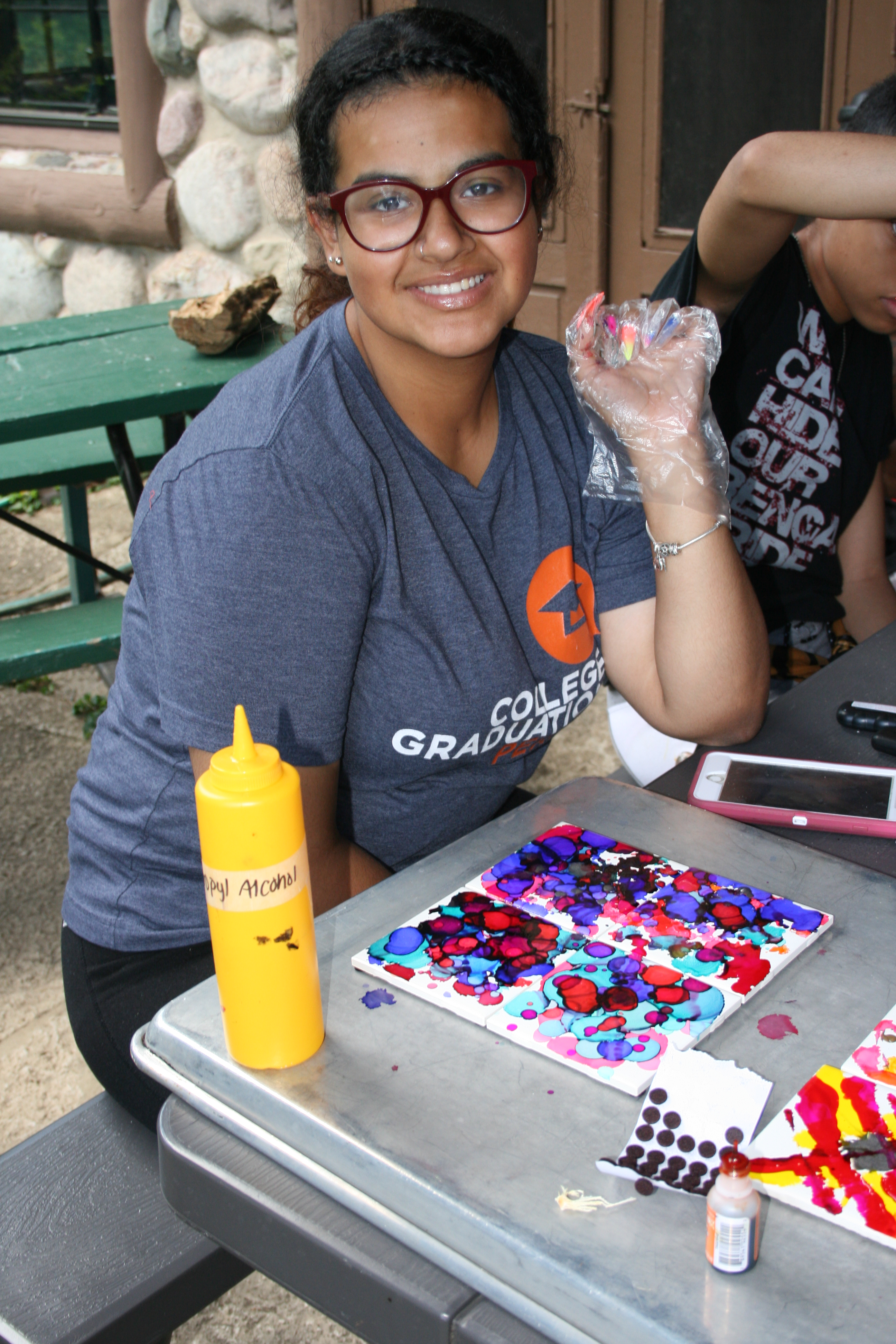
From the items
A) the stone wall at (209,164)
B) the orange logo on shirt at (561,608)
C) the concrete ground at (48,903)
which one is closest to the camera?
the orange logo on shirt at (561,608)

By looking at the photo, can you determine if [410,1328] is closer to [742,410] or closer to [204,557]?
[204,557]

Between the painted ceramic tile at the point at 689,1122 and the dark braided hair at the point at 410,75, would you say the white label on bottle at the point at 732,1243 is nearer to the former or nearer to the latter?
the painted ceramic tile at the point at 689,1122

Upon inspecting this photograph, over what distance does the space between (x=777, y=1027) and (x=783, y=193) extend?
1086 mm

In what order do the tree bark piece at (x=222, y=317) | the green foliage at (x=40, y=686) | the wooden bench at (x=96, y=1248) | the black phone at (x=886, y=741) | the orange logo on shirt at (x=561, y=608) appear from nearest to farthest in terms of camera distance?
the wooden bench at (x=96, y=1248), the black phone at (x=886, y=741), the orange logo on shirt at (x=561, y=608), the tree bark piece at (x=222, y=317), the green foliage at (x=40, y=686)

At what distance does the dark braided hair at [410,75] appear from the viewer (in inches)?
47.9

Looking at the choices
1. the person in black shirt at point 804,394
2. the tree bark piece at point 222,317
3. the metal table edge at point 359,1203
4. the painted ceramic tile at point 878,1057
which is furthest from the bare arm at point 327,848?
the tree bark piece at point 222,317

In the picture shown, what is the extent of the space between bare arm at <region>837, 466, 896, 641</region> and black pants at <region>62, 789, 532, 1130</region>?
50.1 inches

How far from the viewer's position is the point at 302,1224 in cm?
73

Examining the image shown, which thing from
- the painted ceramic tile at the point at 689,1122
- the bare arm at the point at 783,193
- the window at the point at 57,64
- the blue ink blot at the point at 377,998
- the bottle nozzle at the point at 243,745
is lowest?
the blue ink blot at the point at 377,998

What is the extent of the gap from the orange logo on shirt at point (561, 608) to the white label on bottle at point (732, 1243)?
809 millimetres

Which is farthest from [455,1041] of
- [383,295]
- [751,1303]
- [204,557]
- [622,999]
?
[383,295]

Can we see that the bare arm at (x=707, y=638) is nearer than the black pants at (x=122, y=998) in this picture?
No

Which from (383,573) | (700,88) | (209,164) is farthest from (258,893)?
(209,164)

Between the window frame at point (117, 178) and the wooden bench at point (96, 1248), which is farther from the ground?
the window frame at point (117, 178)
